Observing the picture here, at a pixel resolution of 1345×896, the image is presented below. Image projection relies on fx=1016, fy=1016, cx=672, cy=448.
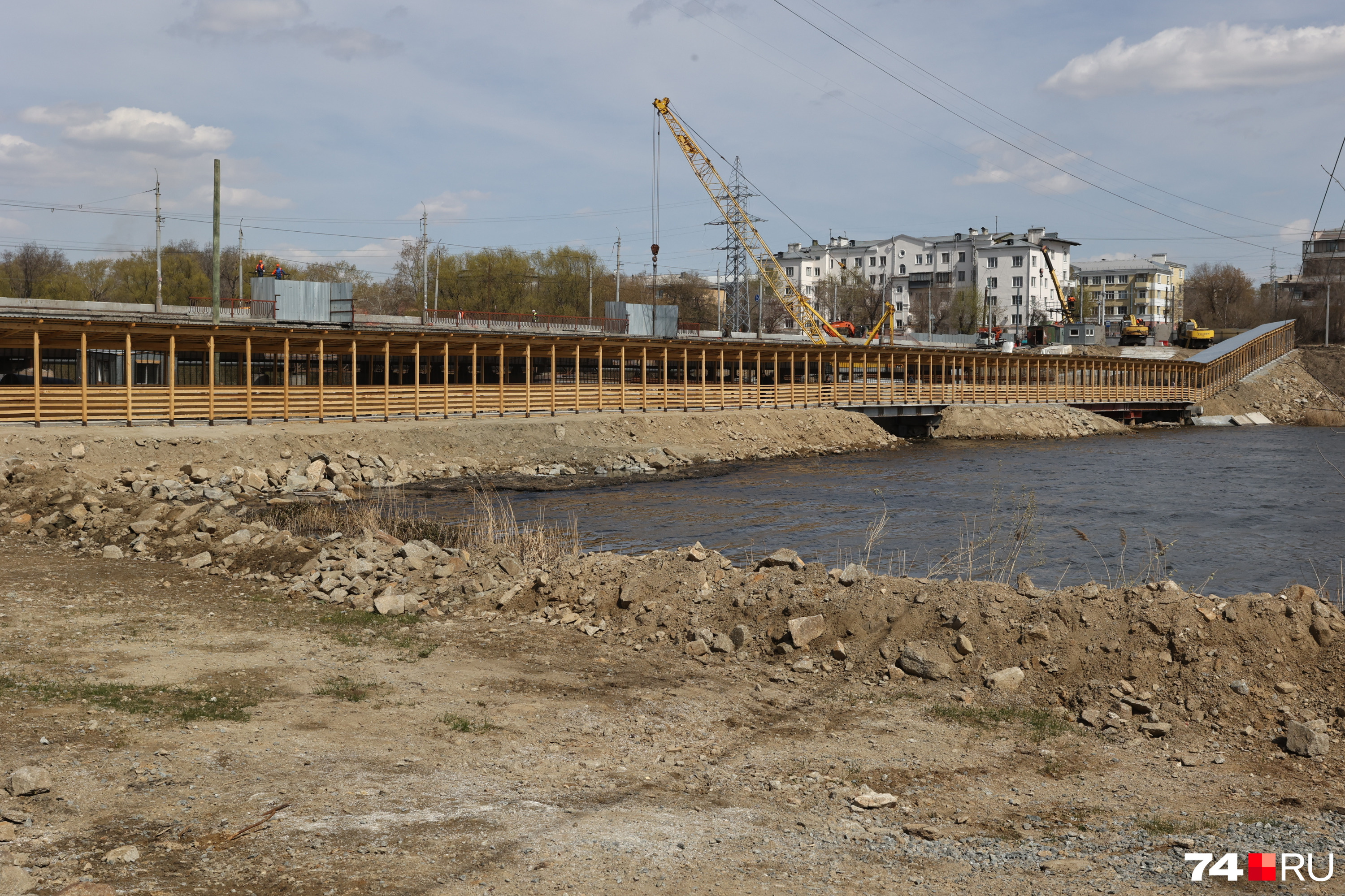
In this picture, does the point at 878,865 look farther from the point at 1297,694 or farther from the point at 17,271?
the point at 17,271

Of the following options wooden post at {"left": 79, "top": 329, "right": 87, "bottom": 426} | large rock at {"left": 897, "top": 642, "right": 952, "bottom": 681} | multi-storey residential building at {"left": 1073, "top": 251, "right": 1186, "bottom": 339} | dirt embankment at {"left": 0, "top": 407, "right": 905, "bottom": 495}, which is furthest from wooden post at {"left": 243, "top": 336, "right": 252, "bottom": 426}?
multi-storey residential building at {"left": 1073, "top": 251, "right": 1186, "bottom": 339}

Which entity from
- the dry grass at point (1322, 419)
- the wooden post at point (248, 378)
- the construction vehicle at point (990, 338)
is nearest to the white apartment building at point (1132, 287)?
the construction vehicle at point (990, 338)

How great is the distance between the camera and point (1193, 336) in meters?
105

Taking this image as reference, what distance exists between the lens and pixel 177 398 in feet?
120

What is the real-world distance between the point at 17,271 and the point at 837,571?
12184 centimetres

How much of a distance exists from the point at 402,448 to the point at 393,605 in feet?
78.7

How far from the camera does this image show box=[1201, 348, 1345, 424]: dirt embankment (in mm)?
88625

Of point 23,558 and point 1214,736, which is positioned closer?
point 1214,736

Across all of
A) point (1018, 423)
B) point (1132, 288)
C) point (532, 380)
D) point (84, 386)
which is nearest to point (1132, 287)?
point (1132, 288)

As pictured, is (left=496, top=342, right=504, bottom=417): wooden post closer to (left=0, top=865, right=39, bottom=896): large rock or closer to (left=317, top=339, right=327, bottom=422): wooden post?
(left=317, top=339, right=327, bottom=422): wooden post

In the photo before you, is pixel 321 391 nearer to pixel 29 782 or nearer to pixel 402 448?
pixel 402 448

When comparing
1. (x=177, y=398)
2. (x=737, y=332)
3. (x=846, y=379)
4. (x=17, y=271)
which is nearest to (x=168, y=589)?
(x=177, y=398)

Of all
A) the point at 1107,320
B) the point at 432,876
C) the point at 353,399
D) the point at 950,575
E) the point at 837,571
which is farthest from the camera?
the point at 1107,320

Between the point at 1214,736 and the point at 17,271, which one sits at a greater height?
the point at 17,271
